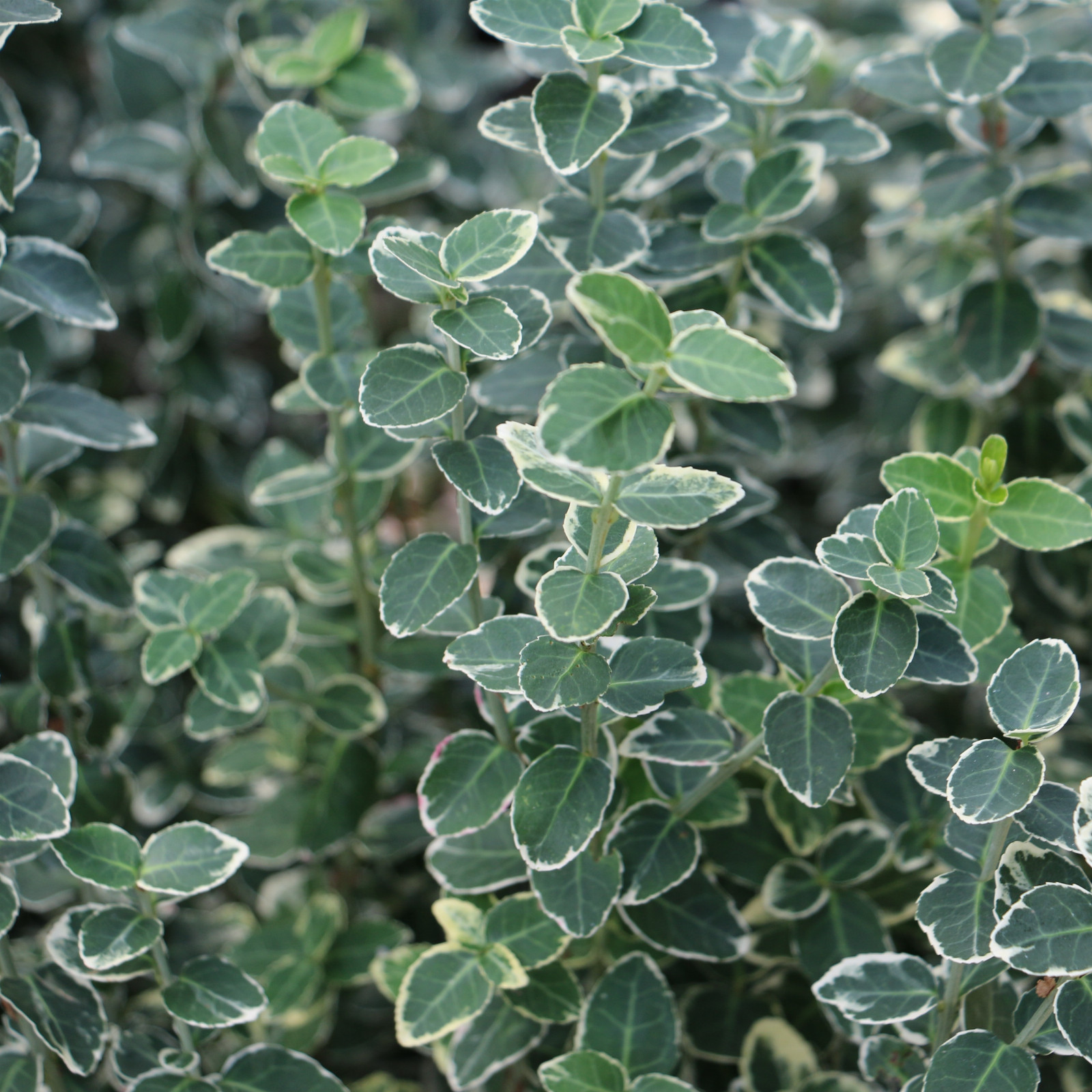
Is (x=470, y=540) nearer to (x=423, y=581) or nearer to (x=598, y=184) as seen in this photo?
(x=423, y=581)

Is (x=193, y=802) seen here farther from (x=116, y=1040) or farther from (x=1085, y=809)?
(x=1085, y=809)

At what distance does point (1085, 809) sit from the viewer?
0.84 m

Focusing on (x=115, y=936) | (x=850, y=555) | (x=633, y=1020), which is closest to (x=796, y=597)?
(x=850, y=555)

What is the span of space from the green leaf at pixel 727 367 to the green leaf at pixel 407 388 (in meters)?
0.23

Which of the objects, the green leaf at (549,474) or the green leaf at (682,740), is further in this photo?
the green leaf at (682,740)

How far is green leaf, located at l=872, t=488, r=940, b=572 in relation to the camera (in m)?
0.87

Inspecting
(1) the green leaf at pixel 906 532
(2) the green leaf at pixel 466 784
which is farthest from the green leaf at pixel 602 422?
(2) the green leaf at pixel 466 784

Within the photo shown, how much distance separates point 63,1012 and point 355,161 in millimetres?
808

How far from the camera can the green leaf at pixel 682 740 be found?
1.01 metres

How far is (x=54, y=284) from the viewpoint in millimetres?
1113

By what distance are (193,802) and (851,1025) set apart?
3.12 feet

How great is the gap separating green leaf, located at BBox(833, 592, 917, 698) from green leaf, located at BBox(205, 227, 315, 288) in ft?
1.92

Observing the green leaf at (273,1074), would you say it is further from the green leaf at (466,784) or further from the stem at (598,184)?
the stem at (598,184)

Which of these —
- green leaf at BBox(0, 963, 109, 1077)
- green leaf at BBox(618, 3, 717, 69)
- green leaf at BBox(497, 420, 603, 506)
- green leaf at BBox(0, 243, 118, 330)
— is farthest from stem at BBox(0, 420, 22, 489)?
green leaf at BBox(618, 3, 717, 69)
